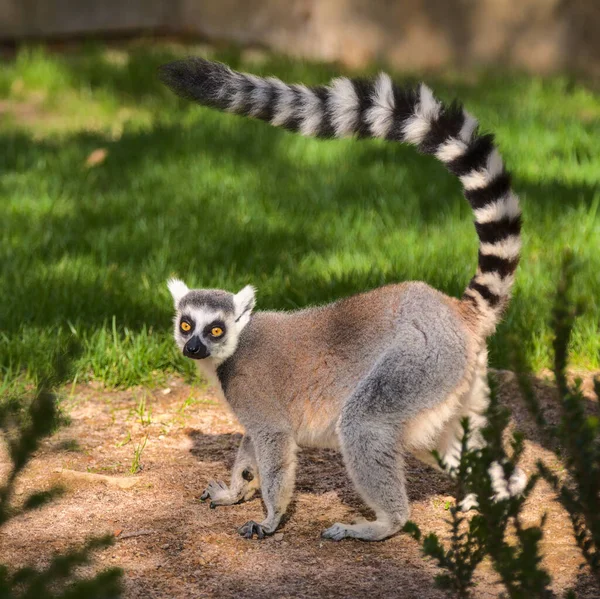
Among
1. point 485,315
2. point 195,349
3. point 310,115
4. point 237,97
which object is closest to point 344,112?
point 310,115

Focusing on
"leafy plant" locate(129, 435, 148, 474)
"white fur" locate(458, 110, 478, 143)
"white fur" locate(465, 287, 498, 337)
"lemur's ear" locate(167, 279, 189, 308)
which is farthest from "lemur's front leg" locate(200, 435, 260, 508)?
"white fur" locate(458, 110, 478, 143)

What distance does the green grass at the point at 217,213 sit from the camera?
15.7ft

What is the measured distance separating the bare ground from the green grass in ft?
1.79

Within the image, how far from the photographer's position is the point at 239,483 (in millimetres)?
3561

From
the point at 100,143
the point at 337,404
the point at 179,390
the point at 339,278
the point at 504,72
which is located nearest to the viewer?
the point at 337,404

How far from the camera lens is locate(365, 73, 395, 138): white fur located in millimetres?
3242

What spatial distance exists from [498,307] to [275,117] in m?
1.03

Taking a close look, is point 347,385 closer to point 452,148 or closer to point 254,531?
point 254,531

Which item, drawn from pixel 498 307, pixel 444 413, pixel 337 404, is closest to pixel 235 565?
pixel 337 404

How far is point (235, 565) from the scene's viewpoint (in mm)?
3059

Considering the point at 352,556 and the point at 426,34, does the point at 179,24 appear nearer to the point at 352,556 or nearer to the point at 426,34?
the point at 426,34

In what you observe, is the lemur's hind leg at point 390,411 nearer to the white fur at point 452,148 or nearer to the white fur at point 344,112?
the white fur at point 452,148

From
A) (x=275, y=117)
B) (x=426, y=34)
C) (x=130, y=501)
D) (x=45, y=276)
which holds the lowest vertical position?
(x=130, y=501)

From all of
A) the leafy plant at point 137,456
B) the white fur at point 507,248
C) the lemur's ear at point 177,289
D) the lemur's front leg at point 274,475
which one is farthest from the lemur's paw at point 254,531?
the white fur at point 507,248
